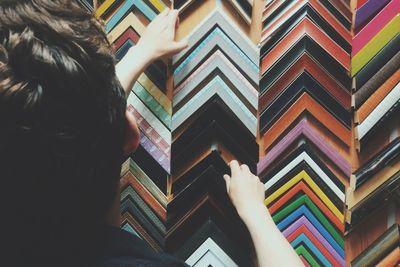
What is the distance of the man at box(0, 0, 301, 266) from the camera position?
51cm

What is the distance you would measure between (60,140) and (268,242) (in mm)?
367

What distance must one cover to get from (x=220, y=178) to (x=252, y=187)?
6 cm

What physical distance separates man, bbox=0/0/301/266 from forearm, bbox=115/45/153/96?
0.20m

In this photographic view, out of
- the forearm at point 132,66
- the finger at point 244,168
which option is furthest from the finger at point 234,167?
the forearm at point 132,66

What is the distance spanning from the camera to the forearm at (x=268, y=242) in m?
0.75

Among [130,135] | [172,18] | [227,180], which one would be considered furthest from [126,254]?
[172,18]

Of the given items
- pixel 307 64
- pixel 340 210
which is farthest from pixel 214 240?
A: pixel 307 64

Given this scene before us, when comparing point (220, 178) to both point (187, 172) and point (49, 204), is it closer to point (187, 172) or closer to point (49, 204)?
point (187, 172)

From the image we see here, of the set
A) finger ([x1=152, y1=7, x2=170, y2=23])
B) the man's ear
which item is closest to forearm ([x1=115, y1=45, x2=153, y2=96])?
finger ([x1=152, y1=7, x2=170, y2=23])

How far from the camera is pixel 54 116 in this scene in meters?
0.52

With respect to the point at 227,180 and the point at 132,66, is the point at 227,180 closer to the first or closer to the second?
the point at 227,180

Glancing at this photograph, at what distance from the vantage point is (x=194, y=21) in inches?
34.7

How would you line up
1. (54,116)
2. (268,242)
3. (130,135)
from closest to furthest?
(54,116)
(130,135)
(268,242)

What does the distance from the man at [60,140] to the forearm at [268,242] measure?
0.60ft
